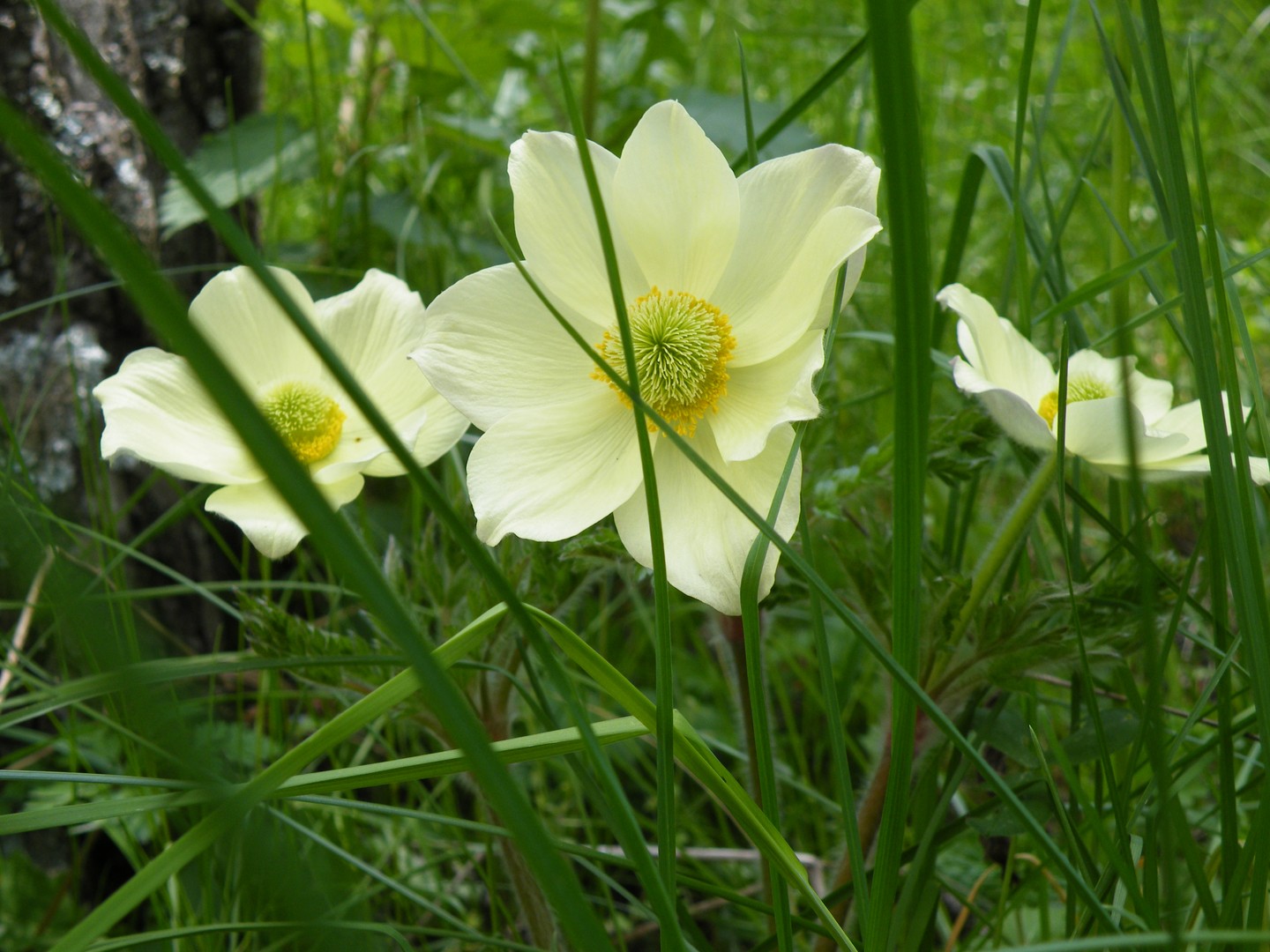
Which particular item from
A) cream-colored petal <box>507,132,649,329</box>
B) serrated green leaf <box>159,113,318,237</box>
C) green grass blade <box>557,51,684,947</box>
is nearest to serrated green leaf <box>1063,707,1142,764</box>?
green grass blade <box>557,51,684,947</box>

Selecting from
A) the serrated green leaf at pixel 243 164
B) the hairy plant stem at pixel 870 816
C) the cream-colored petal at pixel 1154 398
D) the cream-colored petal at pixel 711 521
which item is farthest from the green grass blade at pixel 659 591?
the serrated green leaf at pixel 243 164

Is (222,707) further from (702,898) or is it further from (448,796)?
(702,898)

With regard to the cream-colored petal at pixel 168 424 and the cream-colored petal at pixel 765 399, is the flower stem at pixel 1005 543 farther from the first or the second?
the cream-colored petal at pixel 168 424

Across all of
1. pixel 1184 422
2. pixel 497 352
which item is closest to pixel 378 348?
pixel 497 352

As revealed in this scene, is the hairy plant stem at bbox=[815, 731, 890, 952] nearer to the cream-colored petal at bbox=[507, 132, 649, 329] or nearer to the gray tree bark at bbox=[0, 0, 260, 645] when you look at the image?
the cream-colored petal at bbox=[507, 132, 649, 329]

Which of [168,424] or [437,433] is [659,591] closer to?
[437,433]

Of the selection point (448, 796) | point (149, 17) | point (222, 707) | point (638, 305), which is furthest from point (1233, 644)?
point (149, 17)
